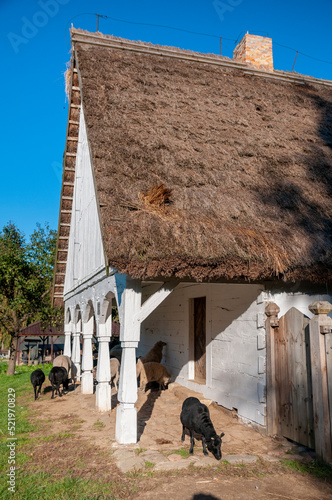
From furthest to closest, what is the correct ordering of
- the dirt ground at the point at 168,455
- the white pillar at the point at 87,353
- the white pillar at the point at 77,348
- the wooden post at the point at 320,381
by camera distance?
the white pillar at the point at 77,348, the white pillar at the point at 87,353, the wooden post at the point at 320,381, the dirt ground at the point at 168,455

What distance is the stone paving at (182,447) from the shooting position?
16.5 feet

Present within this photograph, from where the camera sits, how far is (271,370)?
6.18m

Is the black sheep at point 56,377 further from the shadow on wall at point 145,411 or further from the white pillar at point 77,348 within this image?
the white pillar at point 77,348

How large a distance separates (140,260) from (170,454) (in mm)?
2658

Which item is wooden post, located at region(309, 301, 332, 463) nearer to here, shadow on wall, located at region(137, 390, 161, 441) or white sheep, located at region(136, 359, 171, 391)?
shadow on wall, located at region(137, 390, 161, 441)

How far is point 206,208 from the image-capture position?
6586mm

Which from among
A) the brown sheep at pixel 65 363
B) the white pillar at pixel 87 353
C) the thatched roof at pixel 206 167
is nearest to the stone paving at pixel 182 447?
the thatched roof at pixel 206 167

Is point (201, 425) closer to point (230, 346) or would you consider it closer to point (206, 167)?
point (230, 346)

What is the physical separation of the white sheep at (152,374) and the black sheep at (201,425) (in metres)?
4.08

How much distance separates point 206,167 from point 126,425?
4.79 m

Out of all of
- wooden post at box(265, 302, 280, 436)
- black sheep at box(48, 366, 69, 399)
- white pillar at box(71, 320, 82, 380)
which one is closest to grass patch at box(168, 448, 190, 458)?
wooden post at box(265, 302, 280, 436)

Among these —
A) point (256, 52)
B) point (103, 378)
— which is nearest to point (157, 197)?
point (103, 378)

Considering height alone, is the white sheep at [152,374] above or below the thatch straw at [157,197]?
below

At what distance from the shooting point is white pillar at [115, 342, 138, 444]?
5.66 m
